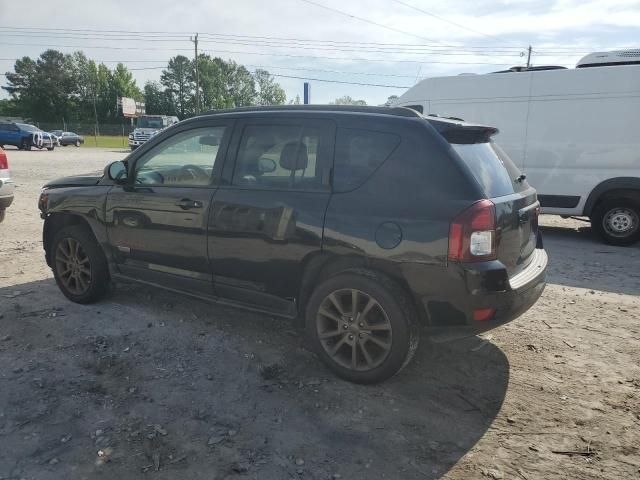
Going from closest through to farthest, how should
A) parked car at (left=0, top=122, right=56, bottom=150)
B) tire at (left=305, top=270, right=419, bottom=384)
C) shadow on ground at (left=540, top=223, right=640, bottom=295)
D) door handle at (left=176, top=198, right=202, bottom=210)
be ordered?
1. tire at (left=305, top=270, right=419, bottom=384)
2. door handle at (left=176, top=198, right=202, bottom=210)
3. shadow on ground at (left=540, top=223, right=640, bottom=295)
4. parked car at (left=0, top=122, right=56, bottom=150)

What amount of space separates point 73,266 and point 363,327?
3013mm

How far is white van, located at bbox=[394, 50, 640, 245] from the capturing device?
288 inches

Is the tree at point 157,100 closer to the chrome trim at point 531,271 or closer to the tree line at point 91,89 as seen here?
the tree line at point 91,89

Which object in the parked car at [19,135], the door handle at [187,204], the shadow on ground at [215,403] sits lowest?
the shadow on ground at [215,403]

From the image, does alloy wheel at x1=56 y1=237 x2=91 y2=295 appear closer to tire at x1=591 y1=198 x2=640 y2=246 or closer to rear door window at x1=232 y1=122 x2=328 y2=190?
rear door window at x1=232 y1=122 x2=328 y2=190

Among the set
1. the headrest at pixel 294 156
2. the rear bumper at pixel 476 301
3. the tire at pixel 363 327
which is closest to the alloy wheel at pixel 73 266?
the headrest at pixel 294 156

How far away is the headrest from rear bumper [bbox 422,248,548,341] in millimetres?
1290

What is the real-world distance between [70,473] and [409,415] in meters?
1.90

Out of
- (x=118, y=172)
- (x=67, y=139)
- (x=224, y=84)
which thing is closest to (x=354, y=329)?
(x=118, y=172)

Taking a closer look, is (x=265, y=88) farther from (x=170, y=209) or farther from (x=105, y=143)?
(x=170, y=209)

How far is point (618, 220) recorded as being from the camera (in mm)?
7594

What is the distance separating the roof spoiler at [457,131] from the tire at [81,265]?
325 centimetres

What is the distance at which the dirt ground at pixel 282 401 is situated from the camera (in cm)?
255

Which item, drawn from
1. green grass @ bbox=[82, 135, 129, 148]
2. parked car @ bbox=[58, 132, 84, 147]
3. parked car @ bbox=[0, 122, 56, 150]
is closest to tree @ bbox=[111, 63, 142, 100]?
green grass @ bbox=[82, 135, 129, 148]
